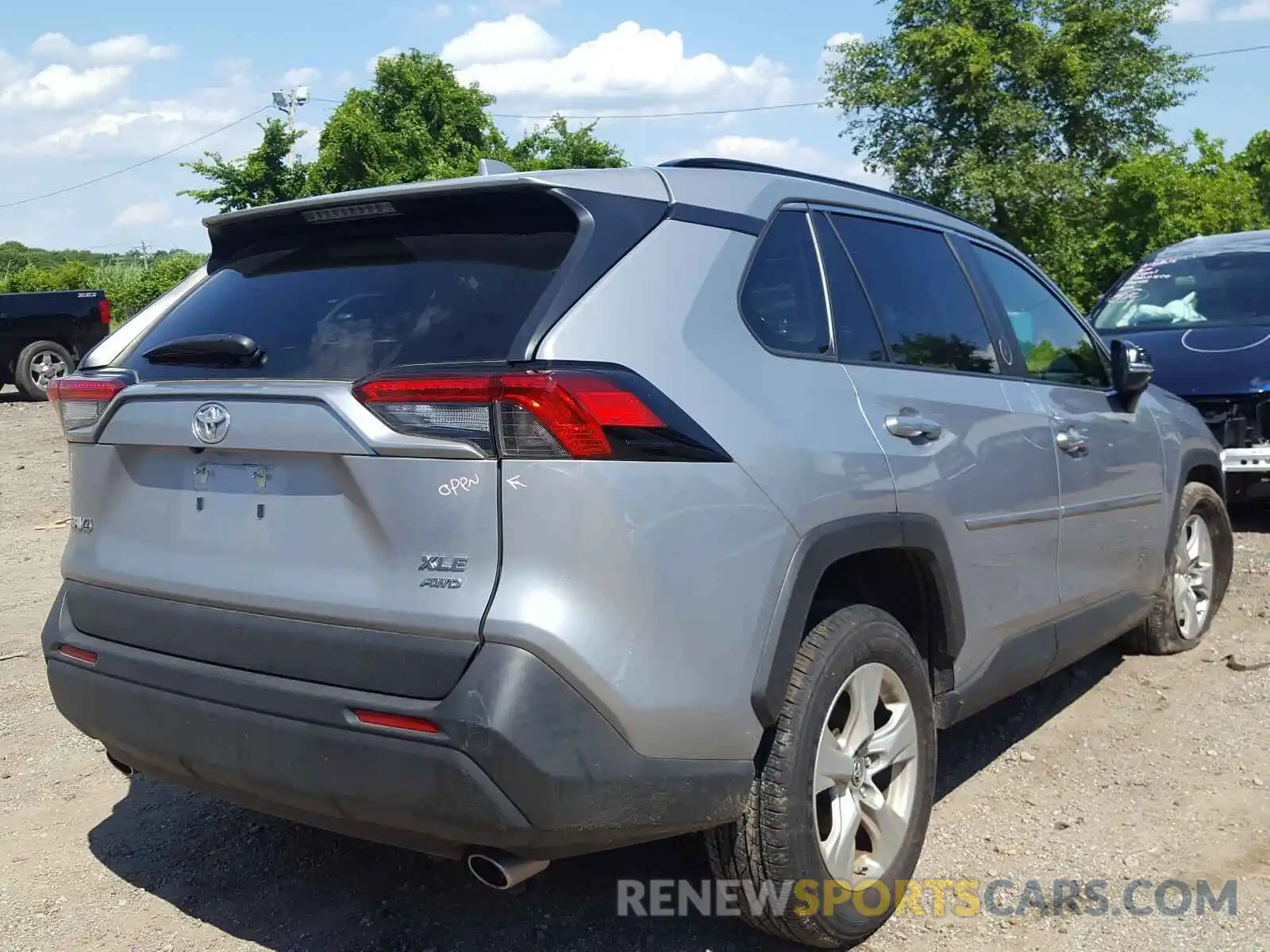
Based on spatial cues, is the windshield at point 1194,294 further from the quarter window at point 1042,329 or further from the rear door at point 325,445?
the rear door at point 325,445

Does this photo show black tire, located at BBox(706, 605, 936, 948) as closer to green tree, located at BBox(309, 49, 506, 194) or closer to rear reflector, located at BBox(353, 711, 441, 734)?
rear reflector, located at BBox(353, 711, 441, 734)

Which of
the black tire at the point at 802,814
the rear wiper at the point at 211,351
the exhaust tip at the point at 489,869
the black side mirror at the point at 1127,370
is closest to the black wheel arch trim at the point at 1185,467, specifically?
the black side mirror at the point at 1127,370

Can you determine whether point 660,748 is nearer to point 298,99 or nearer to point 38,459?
point 38,459

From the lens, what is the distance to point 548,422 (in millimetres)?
2328

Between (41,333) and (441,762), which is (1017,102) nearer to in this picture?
(41,333)

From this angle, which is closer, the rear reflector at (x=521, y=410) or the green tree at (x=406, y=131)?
the rear reflector at (x=521, y=410)

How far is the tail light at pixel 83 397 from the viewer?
117 inches

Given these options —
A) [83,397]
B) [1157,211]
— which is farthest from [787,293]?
[1157,211]

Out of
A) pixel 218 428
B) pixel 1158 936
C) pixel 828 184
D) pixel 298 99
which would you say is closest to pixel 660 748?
pixel 218 428

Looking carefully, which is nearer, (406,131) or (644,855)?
(644,855)

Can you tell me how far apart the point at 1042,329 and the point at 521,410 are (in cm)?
260

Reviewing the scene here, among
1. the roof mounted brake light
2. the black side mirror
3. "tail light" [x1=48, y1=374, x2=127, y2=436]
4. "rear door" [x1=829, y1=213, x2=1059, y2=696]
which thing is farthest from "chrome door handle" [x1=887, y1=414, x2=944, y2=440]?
"tail light" [x1=48, y1=374, x2=127, y2=436]

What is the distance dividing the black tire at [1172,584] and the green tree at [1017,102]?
2320 cm

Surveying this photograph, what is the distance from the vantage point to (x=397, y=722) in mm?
2346
